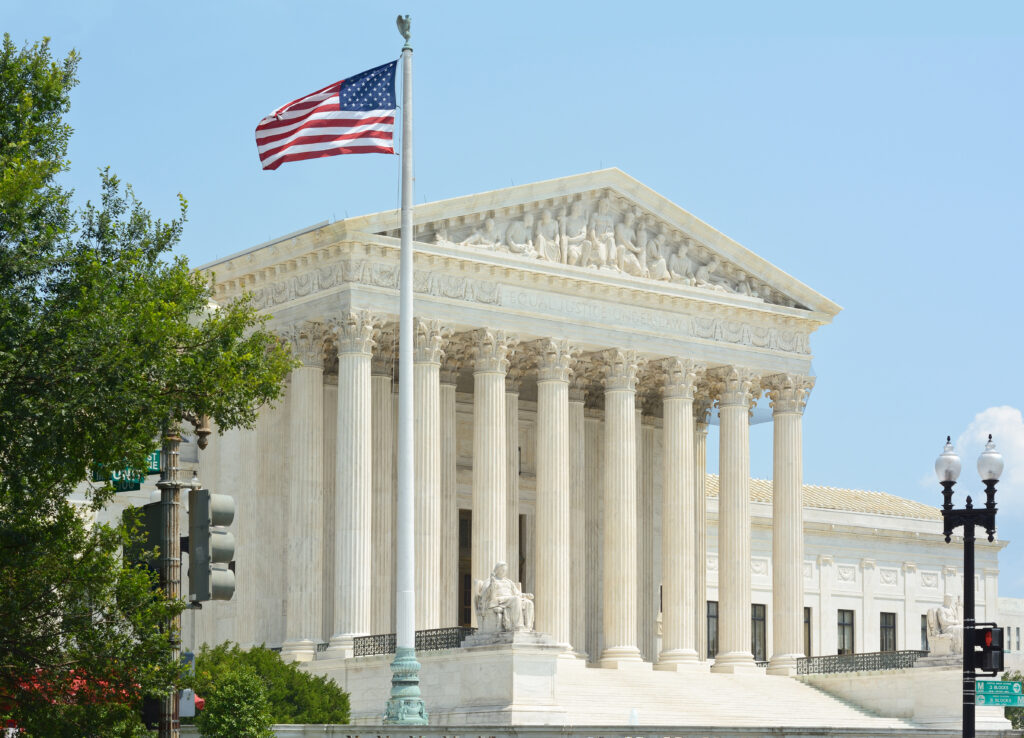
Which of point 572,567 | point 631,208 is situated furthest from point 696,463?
point 631,208

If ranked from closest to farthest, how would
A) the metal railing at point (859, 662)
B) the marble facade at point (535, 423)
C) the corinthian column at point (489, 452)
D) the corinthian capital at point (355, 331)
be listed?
1. the corinthian capital at point (355, 331)
2. the marble facade at point (535, 423)
3. the corinthian column at point (489, 452)
4. the metal railing at point (859, 662)

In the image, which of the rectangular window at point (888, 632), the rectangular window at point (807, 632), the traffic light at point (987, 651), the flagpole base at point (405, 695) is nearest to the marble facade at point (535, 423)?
the rectangular window at point (807, 632)

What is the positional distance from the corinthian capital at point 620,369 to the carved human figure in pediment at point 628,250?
8.63 feet

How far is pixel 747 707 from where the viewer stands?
175 ft

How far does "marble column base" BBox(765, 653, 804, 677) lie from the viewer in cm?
5934

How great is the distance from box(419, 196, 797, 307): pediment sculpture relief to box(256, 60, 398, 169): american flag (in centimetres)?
1579

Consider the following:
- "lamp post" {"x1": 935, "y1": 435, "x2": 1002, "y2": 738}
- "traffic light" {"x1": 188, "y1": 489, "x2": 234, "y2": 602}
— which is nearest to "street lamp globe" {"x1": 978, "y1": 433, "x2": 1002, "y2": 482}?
"lamp post" {"x1": 935, "y1": 435, "x2": 1002, "y2": 738}

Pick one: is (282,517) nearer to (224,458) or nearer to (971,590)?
(224,458)

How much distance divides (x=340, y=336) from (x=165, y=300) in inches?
1077

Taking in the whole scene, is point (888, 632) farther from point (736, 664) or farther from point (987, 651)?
point (987, 651)

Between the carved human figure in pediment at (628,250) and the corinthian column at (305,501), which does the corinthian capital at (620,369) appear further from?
Answer: the corinthian column at (305,501)

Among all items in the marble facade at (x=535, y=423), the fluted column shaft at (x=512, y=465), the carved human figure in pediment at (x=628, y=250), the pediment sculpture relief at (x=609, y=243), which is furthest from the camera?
the fluted column shaft at (x=512, y=465)

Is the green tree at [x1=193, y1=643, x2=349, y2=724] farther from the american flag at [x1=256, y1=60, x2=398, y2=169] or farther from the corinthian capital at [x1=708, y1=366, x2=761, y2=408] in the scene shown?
the corinthian capital at [x1=708, y1=366, x2=761, y2=408]

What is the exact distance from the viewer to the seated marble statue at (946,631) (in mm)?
55656
